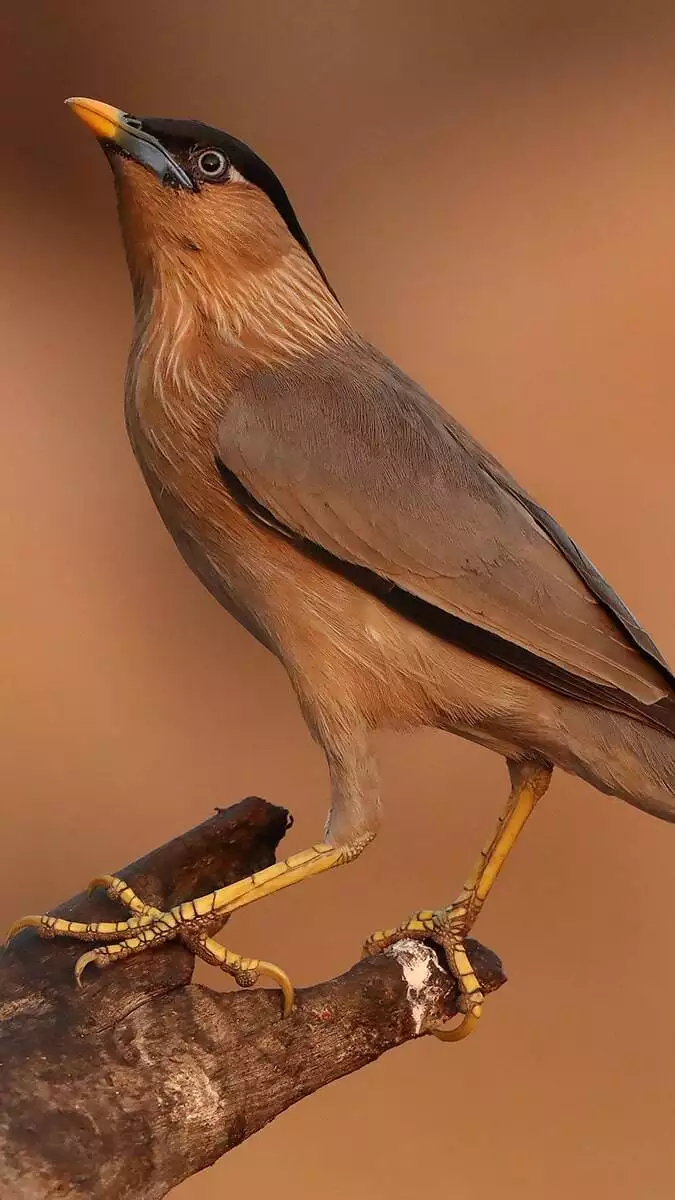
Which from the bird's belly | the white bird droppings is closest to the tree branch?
the white bird droppings

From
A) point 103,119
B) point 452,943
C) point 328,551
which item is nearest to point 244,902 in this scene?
point 452,943

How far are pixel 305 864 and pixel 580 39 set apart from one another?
219cm

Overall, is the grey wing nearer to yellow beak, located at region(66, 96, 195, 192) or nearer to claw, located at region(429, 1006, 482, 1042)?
yellow beak, located at region(66, 96, 195, 192)

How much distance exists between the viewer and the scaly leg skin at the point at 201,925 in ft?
4.47

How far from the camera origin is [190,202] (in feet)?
4.71

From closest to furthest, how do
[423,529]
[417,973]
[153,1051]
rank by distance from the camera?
[153,1051] < [423,529] < [417,973]

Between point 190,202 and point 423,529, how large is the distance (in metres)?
0.54

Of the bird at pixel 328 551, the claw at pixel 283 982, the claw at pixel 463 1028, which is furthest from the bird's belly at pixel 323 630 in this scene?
the claw at pixel 463 1028

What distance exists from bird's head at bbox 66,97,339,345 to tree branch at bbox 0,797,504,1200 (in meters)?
0.88

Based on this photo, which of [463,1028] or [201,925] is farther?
[463,1028]

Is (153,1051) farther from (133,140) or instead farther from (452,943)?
(133,140)

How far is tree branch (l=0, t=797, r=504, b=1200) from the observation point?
1149 millimetres

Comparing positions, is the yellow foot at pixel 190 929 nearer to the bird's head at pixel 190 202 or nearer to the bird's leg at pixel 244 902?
the bird's leg at pixel 244 902

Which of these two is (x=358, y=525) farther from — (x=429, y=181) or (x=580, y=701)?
(x=429, y=181)
